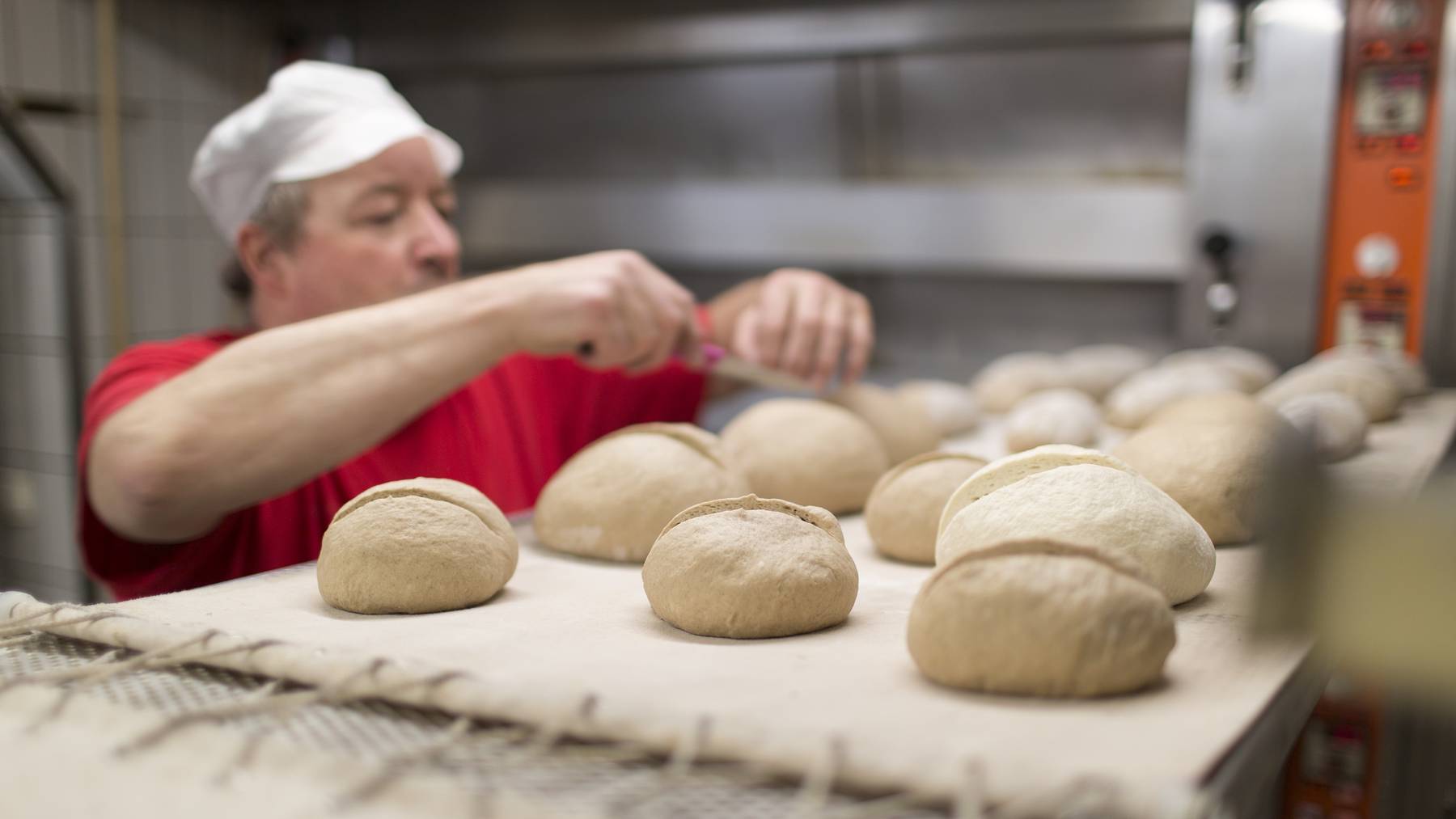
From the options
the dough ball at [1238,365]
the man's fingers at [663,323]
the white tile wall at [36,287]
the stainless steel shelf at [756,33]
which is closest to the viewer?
the man's fingers at [663,323]

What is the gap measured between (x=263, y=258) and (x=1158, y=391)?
1.53 meters

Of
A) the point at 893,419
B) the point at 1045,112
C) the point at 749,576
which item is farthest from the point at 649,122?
the point at 749,576

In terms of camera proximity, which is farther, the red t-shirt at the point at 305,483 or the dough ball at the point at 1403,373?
the dough ball at the point at 1403,373

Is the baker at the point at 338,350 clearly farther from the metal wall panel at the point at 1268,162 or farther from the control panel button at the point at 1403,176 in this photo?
the control panel button at the point at 1403,176

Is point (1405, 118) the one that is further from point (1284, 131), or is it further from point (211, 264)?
point (211, 264)

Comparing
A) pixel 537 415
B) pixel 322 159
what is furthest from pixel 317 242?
pixel 537 415

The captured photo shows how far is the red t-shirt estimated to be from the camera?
149 centimetres

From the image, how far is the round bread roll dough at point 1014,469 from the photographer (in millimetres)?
1075

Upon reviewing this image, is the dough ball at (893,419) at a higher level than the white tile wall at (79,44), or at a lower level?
lower

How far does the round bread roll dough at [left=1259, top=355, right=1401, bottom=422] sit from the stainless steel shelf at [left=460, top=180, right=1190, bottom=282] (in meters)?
0.97

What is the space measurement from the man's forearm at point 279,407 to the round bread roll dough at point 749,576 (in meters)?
0.59

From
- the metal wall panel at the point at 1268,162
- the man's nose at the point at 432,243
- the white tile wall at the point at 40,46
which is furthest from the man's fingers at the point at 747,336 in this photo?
the white tile wall at the point at 40,46

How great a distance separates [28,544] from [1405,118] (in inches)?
164

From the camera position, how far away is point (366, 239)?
5.71 feet
